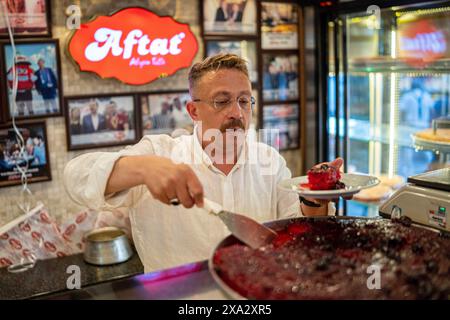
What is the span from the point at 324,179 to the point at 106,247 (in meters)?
1.85

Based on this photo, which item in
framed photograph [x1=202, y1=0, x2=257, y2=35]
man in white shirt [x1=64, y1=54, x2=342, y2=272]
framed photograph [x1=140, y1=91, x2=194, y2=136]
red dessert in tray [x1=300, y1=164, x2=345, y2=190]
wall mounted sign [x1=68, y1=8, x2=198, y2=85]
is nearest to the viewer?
red dessert in tray [x1=300, y1=164, x2=345, y2=190]

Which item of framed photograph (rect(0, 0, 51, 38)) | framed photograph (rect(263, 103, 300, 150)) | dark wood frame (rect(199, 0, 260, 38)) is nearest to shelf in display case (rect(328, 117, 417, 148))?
framed photograph (rect(263, 103, 300, 150))

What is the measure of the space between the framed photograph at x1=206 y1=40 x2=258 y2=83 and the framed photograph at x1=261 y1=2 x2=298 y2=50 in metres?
0.12

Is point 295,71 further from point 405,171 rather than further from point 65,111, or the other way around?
point 65,111

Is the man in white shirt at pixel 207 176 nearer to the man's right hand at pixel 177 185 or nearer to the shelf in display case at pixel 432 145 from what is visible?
the man's right hand at pixel 177 185

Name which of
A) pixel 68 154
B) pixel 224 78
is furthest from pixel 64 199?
pixel 224 78

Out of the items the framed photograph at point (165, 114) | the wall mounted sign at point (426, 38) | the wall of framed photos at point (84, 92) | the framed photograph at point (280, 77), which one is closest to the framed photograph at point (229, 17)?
the wall of framed photos at point (84, 92)

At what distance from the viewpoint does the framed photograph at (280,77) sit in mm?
3762

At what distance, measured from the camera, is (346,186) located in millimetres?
1434

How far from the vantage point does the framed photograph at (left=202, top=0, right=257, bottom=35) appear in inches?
134

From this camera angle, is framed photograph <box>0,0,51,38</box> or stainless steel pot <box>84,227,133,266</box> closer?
framed photograph <box>0,0,51,38</box>

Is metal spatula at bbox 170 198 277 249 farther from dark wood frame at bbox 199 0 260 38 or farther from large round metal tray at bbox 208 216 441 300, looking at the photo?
dark wood frame at bbox 199 0 260 38

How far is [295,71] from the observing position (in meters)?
3.88

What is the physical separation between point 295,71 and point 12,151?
2196mm
